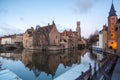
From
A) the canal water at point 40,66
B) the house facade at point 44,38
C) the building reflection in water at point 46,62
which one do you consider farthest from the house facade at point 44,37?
the canal water at point 40,66

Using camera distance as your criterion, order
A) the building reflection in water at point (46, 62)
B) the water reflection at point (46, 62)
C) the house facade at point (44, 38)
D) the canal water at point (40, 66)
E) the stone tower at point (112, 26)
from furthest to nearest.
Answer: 1. the house facade at point (44, 38)
2. the stone tower at point (112, 26)
3. the building reflection in water at point (46, 62)
4. the water reflection at point (46, 62)
5. the canal water at point (40, 66)

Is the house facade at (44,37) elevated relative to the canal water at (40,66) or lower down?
elevated

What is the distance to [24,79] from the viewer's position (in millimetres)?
12484

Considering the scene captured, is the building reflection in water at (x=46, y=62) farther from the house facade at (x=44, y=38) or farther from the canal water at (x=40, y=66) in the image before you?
the house facade at (x=44, y=38)

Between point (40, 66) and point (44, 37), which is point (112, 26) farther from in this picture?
point (40, 66)

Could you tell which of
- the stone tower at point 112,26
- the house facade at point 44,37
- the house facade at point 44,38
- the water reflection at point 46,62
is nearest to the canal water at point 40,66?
the water reflection at point 46,62

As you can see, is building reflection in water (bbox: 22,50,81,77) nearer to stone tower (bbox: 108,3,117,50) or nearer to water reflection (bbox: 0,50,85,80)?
water reflection (bbox: 0,50,85,80)

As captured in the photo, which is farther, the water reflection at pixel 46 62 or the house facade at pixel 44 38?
the house facade at pixel 44 38

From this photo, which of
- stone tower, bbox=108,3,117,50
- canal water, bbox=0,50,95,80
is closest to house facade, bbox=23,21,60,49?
stone tower, bbox=108,3,117,50

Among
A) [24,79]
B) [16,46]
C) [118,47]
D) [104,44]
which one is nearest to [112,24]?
[104,44]

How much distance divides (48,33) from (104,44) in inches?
837

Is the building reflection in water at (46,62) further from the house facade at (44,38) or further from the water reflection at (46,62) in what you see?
the house facade at (44,38)

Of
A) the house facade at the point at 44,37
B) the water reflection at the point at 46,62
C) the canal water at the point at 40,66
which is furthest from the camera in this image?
the house facade at the point at 44,37

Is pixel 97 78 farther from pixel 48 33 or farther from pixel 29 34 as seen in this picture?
pixel 29 34
